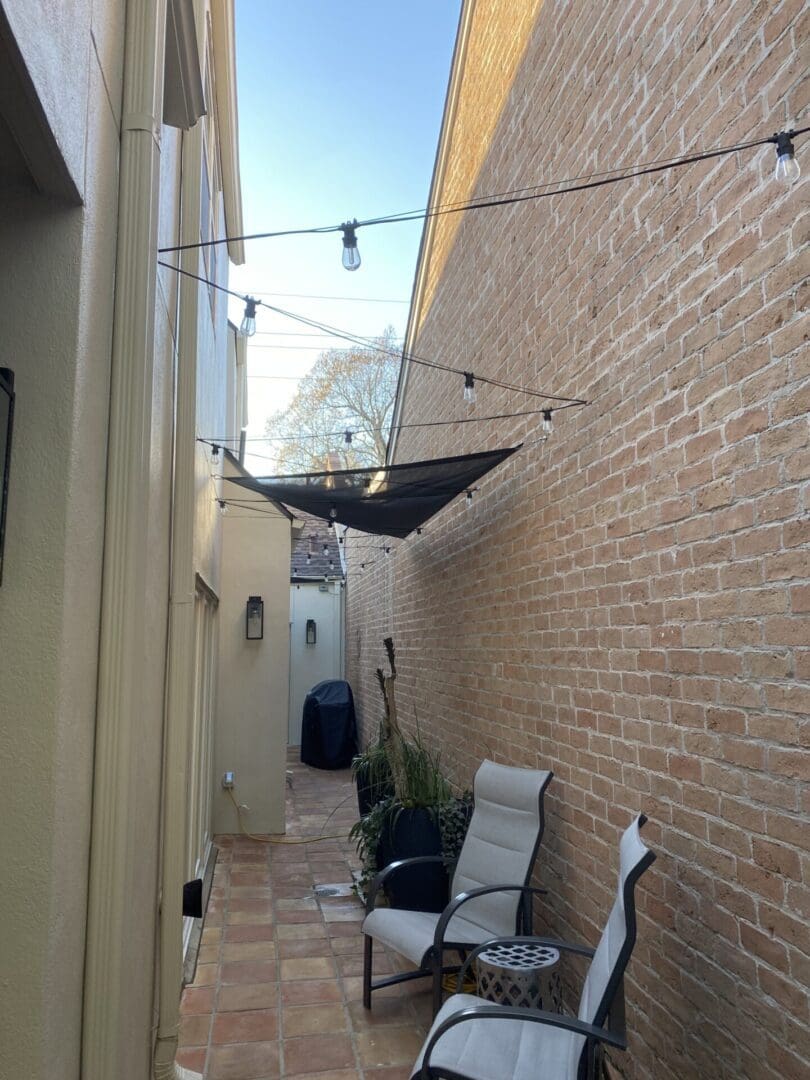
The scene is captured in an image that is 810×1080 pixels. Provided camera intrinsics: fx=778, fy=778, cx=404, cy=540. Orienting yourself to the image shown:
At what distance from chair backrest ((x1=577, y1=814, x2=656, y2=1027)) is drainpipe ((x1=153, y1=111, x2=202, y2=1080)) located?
4.63 ft

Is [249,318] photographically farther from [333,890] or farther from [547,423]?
[333,890]

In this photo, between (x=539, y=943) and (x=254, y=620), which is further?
(x=254, y=620)

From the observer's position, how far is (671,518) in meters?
2.59

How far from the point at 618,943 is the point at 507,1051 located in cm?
54

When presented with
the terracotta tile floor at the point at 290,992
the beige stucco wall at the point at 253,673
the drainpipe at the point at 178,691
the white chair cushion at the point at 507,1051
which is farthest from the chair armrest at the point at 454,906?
the beige stucco wall at the point at 253,673

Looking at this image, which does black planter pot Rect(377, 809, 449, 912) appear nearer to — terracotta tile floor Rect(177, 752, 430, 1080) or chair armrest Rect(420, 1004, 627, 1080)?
terracotta tile floor Rect(177, 752, 430, 1080)

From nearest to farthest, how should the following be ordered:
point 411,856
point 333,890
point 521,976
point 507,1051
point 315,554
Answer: point 507,1051 → point 521,976 → point 411,856 → point 333,890 → point 315,554

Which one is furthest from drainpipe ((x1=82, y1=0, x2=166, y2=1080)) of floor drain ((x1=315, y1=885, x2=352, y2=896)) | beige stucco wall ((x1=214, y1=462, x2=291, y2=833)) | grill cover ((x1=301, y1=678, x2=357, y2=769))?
grill cover ((x1=301, y1=678, x2=357, y2=769))

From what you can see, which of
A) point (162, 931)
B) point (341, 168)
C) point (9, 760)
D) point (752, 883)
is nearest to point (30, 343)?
point (9, 760)

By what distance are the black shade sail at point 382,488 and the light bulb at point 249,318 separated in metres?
1.14

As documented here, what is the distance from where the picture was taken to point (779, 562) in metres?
2.04

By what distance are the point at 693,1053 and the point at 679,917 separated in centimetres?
37

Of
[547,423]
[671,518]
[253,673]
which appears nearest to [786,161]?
[671,518]

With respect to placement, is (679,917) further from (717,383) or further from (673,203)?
(673,203)
